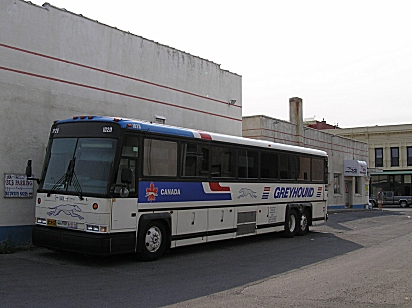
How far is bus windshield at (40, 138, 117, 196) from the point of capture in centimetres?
1070

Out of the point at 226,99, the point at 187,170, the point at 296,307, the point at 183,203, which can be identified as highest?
the point at 226,99

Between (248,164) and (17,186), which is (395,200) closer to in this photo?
(248,164)

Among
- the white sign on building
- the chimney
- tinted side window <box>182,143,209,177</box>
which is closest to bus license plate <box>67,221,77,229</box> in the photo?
tinted side window <box>182,143,209,177</box>

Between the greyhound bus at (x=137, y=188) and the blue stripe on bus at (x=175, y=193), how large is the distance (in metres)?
0.02

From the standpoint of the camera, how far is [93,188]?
35.0 feet

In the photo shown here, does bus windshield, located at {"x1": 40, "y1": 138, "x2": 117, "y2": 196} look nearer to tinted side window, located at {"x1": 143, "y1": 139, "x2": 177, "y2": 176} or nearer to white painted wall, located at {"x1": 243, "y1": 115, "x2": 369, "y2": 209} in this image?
tinted side window, located at {"x1": 143, "y1": 139, "x2": 177, "y2": 176}

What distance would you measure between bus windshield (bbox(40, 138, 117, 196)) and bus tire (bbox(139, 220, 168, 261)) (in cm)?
161

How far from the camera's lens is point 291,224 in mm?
17672

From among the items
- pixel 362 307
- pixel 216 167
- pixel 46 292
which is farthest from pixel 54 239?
pixel 362 307

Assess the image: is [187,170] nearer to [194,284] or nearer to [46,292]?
[194,284]

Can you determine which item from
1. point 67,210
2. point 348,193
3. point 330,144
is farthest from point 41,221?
point 348,193

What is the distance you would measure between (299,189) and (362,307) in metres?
10.6

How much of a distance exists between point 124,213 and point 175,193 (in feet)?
5.84

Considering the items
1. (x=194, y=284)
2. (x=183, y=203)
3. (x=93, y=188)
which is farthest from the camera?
(x=183, y=203)
